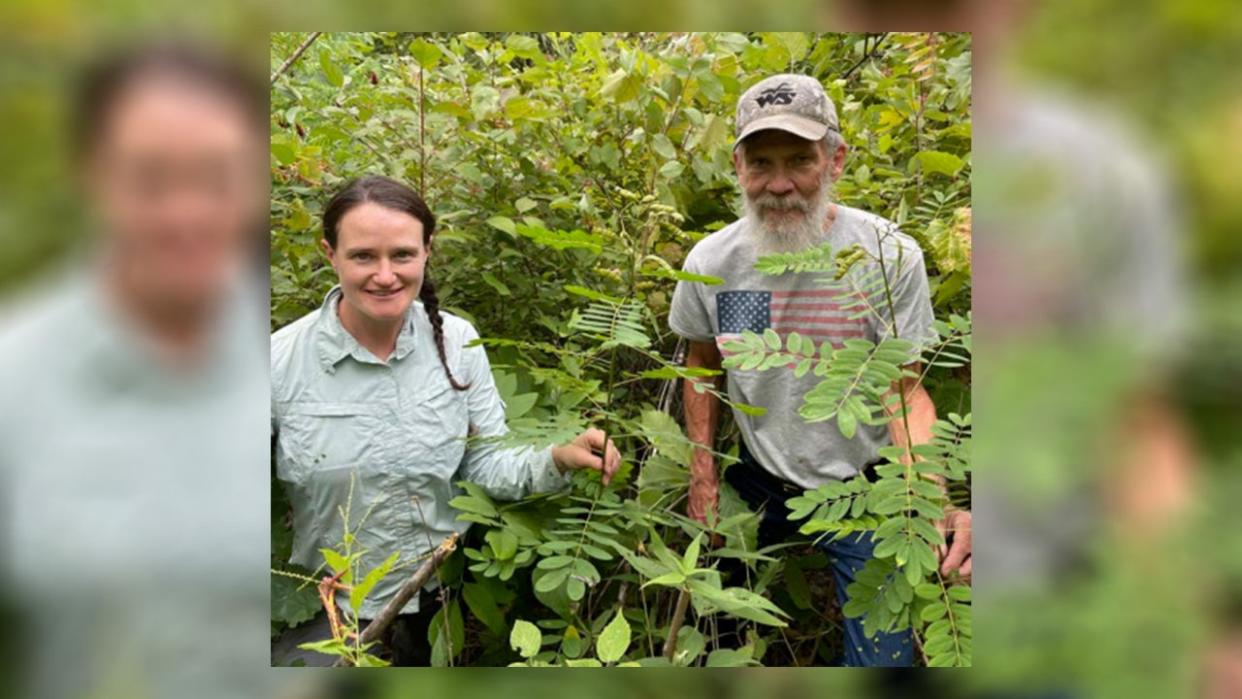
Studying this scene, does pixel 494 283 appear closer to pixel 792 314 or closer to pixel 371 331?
pixel 371 331

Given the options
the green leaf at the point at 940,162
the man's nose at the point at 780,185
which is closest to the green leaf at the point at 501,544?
the man's nose at the point at 780,185

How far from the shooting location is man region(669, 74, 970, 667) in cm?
131

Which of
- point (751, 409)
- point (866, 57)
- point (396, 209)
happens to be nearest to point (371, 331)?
point (396, 209)

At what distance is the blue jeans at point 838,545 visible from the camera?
1334 mm

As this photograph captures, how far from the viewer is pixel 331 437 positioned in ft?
4.24

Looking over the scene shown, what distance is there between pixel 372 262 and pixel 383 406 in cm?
17

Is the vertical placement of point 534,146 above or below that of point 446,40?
below

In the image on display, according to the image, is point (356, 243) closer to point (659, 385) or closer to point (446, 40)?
point (446, 40)

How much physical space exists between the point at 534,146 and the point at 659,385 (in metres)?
0.34
